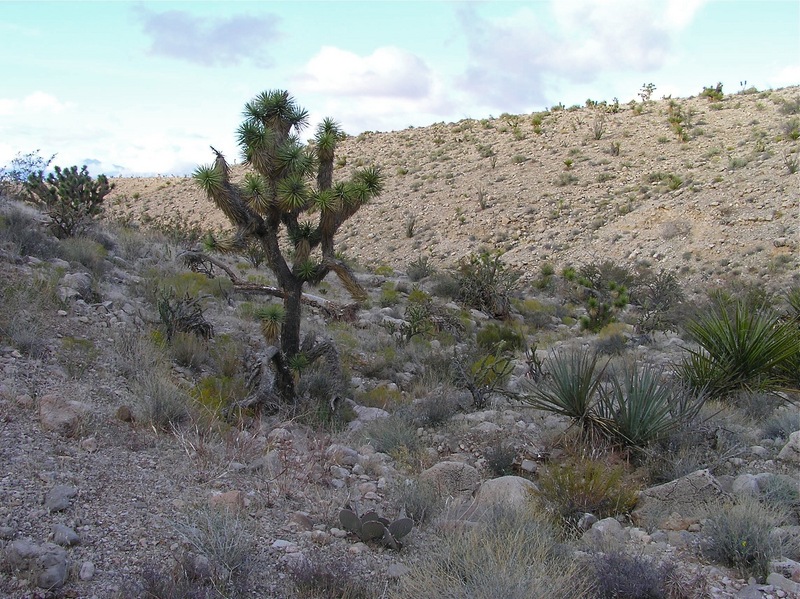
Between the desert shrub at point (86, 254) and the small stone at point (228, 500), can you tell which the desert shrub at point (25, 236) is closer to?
the desert shrub at point (86, 254)

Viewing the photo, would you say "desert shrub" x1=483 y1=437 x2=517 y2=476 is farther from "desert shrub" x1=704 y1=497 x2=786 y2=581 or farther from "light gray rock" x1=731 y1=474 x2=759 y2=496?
"desert shrub" x1=704 y1=497 x2=786 y2=581

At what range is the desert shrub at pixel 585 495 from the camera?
5.33 meters

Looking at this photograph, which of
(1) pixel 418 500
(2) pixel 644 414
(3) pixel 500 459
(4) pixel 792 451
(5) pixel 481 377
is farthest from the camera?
(5) pixel 481 377

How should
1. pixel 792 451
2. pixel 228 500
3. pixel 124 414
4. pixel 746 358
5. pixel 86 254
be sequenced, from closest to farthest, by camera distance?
1. pixel 228 500
2. pixel 792 451
3. pixel 124 414
4. pixel 746 358
5. pixel 86 254

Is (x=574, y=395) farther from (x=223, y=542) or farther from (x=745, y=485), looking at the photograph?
(x=223, y=542)

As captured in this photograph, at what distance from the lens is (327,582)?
3.96 meters

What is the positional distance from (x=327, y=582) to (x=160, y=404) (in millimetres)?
3415

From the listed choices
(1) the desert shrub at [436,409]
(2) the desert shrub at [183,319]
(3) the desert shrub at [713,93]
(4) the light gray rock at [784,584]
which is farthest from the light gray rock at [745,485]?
(3) the desert shrub at [713,93]

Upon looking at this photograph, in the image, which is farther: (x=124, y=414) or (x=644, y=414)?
(x=644, y=414)

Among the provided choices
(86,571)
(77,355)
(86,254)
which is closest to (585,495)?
(86,571)

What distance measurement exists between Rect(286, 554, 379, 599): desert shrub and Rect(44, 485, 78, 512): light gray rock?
5.31 ft

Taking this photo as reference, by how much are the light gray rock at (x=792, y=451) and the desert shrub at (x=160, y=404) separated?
568cm

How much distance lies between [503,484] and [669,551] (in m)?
1.45

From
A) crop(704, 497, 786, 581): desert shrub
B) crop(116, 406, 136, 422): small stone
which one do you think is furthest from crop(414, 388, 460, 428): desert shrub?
crop(704, 497, 786, 581): desert shrub
